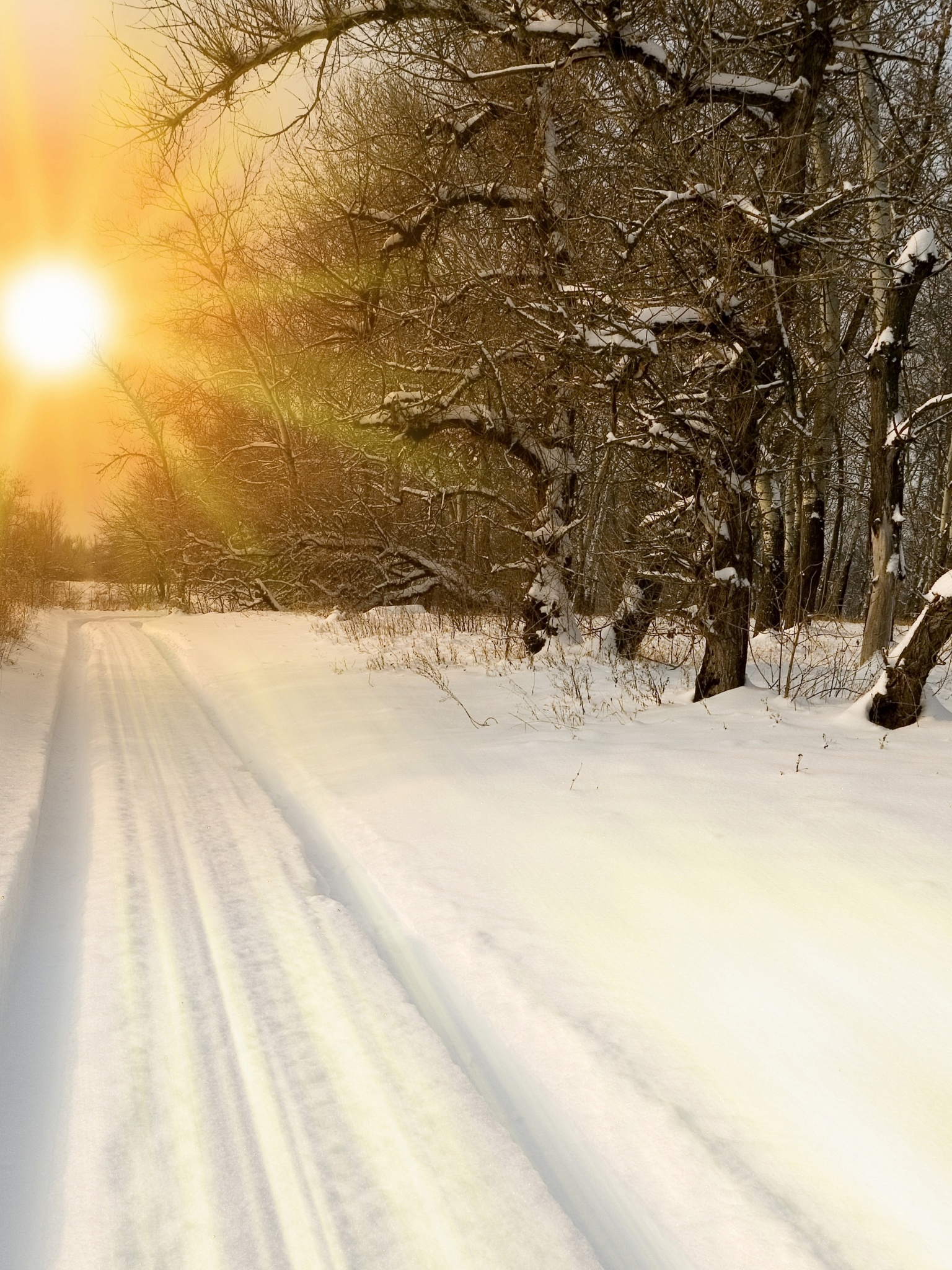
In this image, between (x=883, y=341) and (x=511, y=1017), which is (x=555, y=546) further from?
(x=511, y=1017)

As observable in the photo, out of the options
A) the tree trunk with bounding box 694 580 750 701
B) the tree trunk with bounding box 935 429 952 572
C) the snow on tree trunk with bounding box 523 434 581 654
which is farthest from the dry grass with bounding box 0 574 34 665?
the tree trunk with bounding box 935 429 952 572

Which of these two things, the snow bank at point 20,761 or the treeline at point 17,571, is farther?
the treeline at point 17,571

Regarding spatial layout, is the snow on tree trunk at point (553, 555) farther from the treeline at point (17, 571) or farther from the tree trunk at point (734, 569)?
the treeline at point (17, 571)

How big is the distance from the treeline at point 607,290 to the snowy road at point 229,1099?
4.74 meters

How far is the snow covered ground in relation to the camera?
83.7 inches

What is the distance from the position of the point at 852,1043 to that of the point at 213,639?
14.9 meters

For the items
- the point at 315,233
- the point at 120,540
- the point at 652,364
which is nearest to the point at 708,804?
the point at 652,364

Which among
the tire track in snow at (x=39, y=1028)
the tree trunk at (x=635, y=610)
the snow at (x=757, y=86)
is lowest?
the tire track in snow at (x=39, y=1028)

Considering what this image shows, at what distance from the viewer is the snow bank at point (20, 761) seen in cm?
399

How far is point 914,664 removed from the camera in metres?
5.63

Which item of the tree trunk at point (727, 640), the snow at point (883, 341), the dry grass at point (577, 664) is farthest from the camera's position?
the snow at point (883, 341)

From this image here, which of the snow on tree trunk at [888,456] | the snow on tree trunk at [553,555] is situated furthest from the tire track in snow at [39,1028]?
the snow on tree trunk at [888,456]

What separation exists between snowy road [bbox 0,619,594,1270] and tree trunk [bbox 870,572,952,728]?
422 cm

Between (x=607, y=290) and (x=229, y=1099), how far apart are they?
580 cm
